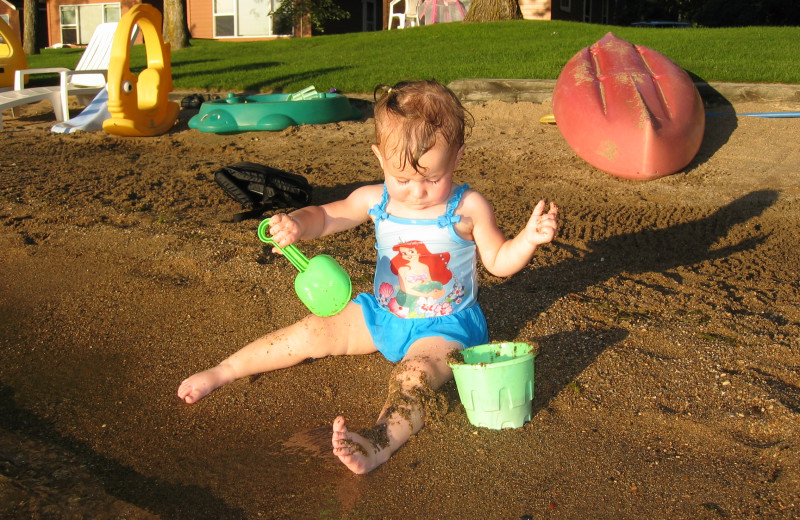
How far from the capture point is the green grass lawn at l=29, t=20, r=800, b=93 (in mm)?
7621

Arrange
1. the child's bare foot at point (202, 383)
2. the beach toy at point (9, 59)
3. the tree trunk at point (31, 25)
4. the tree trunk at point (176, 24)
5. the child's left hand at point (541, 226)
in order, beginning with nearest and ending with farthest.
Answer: the child's left hand at point (541, 226) → the child's bare foot at point (202, 383) → the beach toy at point (9, 59) → the tree trunk at point (176, 24) → the tree trunk at point (31, 25)

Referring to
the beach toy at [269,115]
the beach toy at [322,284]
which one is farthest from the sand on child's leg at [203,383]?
the beach toy at [269,115]

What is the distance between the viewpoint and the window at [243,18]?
22.7 metres

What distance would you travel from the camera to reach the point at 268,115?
267 inches

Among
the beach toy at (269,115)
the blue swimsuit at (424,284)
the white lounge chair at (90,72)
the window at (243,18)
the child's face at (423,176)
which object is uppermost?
the window at (243,18)

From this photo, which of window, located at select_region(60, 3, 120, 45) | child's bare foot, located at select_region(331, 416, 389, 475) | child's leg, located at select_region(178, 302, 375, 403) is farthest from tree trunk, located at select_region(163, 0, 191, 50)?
child's bare foot, located at select_region(331, 416, 389, 475)

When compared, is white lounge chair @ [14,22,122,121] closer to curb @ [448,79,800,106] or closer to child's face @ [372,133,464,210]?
curb @ [448,79,800,106]

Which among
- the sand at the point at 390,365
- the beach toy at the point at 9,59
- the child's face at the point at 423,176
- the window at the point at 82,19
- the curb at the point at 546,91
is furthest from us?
the window at the point at 82,19

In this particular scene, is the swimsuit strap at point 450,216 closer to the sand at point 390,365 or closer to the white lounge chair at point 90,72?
the sand at point 390,365

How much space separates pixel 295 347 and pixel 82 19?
93.7ft

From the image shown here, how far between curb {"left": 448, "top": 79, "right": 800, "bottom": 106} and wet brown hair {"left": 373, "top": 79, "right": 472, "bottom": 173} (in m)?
4.46

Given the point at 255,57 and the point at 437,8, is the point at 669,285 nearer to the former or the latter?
the point at 255,57

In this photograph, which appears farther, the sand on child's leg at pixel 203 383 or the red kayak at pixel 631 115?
the red kayak at pixel 631 115

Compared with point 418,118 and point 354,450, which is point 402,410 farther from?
point 418,118
